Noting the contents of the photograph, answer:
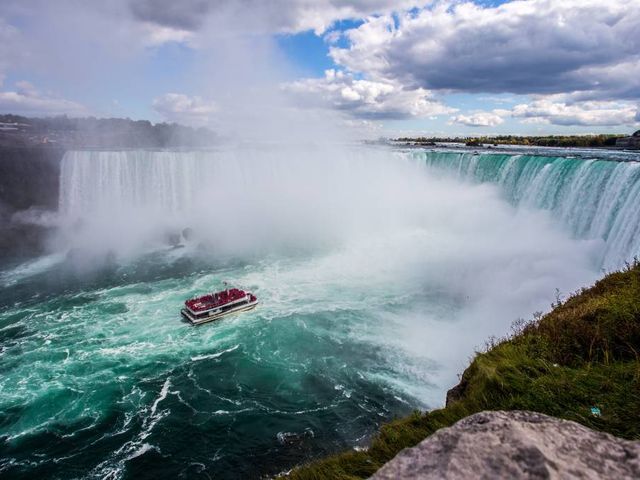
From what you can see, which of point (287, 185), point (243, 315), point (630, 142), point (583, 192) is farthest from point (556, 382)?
point (630, 142)

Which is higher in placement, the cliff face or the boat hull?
the cliff face

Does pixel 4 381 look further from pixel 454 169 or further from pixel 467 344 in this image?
pixel 454 169

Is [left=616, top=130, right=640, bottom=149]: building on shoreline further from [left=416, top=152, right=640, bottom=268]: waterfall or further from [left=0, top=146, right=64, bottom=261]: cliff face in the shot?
Result: [left=0, top=146, right=64, bottom=261]: cliff face

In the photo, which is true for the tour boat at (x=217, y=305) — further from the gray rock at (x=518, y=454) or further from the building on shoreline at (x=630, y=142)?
the building on shoreline at (x=630, y=142)

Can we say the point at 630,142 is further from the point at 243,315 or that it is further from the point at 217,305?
the point at 217,305

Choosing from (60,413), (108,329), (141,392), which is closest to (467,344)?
(141,392)

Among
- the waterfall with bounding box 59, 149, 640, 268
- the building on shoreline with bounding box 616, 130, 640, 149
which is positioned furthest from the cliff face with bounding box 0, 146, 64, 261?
the building on shoreline with bounding box 616, 130, 640, 149

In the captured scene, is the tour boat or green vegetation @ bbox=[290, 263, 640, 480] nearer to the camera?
green vegetation @ bbox=[290, 263, 640, 480]
